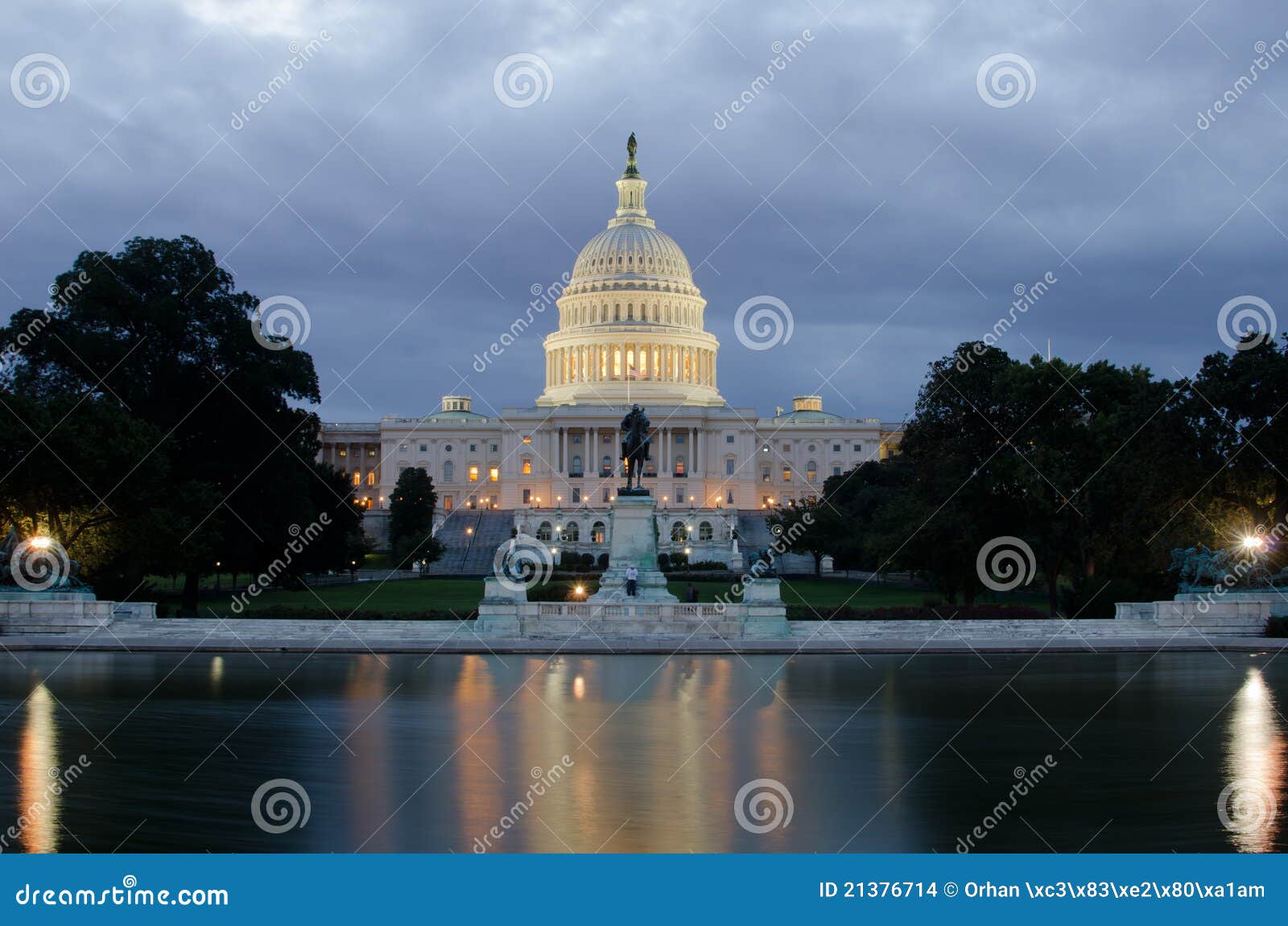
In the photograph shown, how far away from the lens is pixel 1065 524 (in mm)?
52094

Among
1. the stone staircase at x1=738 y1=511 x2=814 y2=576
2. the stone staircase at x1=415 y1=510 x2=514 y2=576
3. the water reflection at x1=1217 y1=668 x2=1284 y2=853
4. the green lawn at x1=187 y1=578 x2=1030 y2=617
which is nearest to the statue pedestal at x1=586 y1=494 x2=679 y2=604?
the green lawn at x1=187 y1=578 x2=1030 y2=617

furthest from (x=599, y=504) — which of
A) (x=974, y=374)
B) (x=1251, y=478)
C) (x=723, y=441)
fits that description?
(x=1251, y=478)

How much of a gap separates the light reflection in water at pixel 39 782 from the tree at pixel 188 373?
29.5m

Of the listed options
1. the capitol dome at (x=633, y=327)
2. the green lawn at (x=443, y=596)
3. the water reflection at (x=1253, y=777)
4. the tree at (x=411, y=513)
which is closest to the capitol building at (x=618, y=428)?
the capitol dome at (x=633, y=327)

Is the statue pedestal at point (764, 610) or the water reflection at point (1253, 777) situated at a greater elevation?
the statue pedestal at point (764, 610)

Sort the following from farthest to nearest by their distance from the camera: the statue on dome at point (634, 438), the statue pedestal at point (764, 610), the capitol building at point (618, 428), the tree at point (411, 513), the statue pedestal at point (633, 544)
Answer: the capitol building at point (618, 428) → the tree at point (411, 513) → the statue on dome at point (634, 438) → the statue pedestal at point (633, 544) → the statue pedestal at point (764, 610)

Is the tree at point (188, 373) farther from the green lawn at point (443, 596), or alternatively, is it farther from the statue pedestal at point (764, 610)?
the statue pedestal at point (764, 610)

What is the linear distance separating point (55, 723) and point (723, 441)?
410 ft

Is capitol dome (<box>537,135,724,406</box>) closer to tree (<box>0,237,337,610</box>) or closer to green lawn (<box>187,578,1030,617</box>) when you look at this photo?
green lawn (<box>187,578,1030,617</box>)

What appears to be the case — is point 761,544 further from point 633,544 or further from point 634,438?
point 633,544

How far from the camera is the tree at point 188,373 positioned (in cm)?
5116

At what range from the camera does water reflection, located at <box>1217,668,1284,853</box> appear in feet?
44.3

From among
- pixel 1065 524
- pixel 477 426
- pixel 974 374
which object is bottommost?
pixel 1065 524

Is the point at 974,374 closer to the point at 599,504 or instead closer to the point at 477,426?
the point at 599,504
